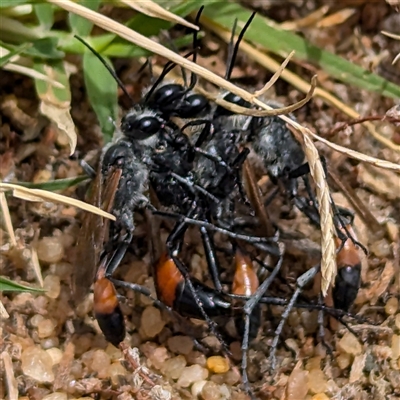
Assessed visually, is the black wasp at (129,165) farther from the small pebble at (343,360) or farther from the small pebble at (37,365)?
the small pebble at (343,360)

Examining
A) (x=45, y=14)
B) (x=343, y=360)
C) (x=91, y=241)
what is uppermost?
(x=45, y=14)

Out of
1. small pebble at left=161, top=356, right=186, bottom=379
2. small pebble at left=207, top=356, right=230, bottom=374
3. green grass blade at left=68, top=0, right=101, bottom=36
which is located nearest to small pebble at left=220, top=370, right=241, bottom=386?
small pebble at left=207, top=356, right=230, bottom=374

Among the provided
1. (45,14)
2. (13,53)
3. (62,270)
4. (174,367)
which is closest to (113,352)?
(174,367)

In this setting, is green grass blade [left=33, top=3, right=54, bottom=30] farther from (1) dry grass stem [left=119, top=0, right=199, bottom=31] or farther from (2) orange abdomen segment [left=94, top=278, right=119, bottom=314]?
(2) orange abdomen segment [left=94, top=278, right=119, bottom=314]

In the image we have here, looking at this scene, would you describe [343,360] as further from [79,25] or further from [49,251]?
[79,25]

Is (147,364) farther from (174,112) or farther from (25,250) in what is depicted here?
(174,112)

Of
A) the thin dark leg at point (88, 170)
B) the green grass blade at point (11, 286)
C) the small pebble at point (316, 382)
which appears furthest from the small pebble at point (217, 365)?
the thin dark leg at point (88, 170)
